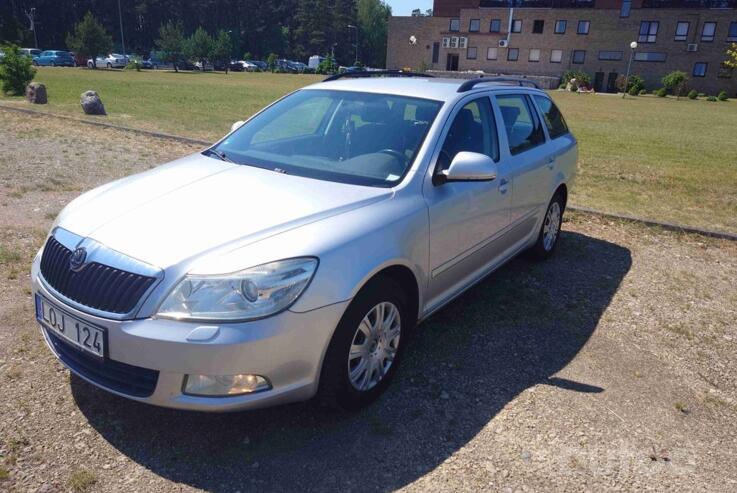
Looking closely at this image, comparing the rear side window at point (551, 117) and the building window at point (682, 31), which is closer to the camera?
the rear side window at point (551, 117)

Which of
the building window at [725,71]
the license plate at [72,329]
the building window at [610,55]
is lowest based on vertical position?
the license plate at [72,329]

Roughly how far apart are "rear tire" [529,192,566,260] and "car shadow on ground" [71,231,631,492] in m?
1.30

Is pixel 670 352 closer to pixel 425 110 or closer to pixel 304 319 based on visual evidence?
pixel 425 110

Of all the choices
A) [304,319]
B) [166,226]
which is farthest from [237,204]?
[304,319]

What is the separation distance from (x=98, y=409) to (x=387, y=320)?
1.65 meters

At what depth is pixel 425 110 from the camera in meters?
3.96

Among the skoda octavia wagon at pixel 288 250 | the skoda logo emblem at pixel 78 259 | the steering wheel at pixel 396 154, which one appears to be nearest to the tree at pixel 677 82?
the skoda octavia wagon at pixel 288 250

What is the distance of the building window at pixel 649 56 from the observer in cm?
5997

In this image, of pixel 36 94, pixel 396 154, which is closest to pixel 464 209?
pixel 396 154

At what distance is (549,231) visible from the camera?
5.90 meters

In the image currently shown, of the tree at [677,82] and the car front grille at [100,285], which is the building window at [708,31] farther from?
the car front grille at [100,285]

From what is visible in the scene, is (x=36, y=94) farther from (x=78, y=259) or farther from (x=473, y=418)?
(x=473, y=418)

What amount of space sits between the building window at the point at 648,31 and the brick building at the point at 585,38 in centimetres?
10

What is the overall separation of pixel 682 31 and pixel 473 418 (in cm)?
6767
